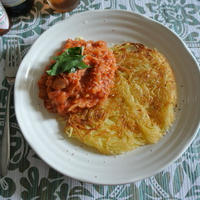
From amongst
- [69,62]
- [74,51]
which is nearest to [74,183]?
[69,62]

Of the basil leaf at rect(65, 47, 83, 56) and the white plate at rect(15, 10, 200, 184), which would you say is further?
the basil leaf at rect(65, 47, 83, 56)

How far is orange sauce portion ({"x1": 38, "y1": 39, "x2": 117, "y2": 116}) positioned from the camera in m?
2.59

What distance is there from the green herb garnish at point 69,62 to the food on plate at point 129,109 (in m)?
0.06

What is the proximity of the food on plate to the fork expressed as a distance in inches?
16.3

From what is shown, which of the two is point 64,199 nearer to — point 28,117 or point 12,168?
point 12,168

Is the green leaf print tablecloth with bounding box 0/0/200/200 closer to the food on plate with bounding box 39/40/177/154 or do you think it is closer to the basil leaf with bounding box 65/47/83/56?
the food on plate with bounding box 39/40/177/154

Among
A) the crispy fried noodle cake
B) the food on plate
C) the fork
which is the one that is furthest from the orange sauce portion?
the fork

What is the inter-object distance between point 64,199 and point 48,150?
507mm

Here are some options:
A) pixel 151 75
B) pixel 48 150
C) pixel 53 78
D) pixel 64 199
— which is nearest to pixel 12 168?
pixel 48 150

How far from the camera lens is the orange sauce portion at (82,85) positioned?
2592 mm

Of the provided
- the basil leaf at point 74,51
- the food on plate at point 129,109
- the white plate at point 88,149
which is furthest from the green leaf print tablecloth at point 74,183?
the basil leaf at point 74,51

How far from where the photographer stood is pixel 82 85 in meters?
2.67

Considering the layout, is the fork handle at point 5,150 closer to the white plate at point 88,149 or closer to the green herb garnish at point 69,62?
the white plate at point 88,149

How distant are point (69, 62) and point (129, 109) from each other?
80cm
